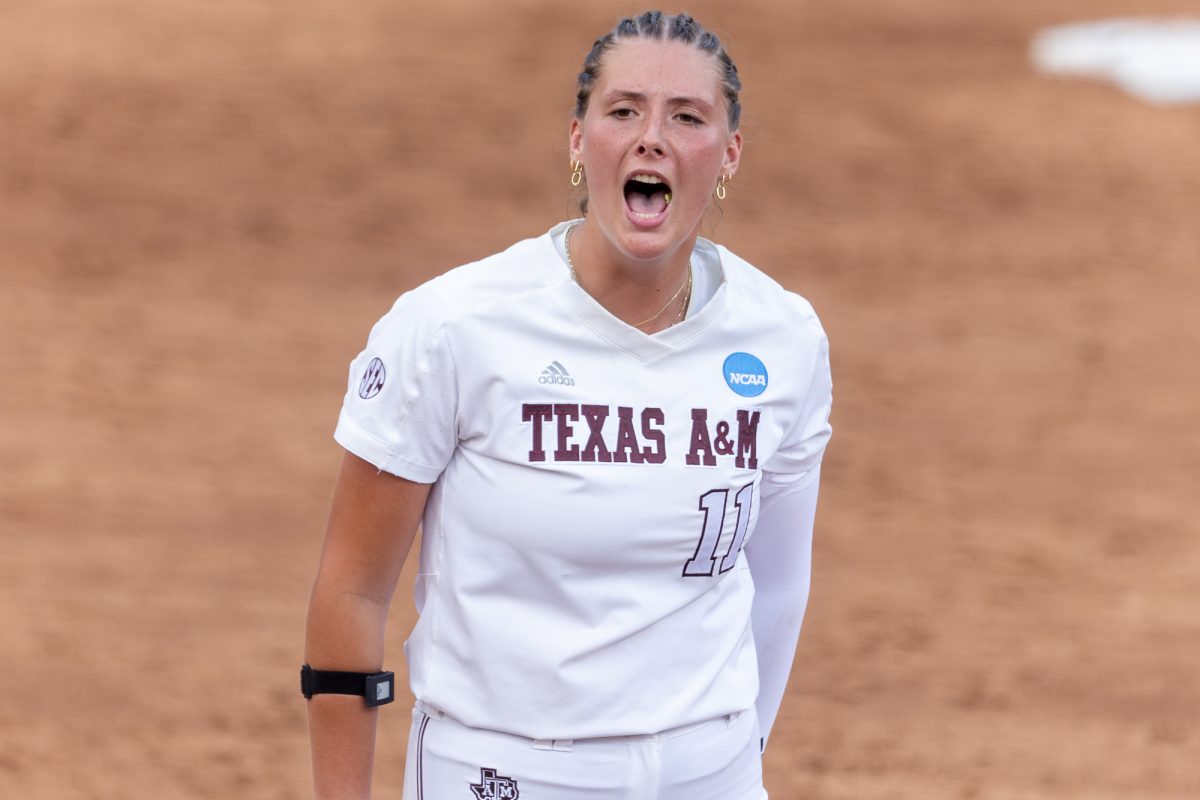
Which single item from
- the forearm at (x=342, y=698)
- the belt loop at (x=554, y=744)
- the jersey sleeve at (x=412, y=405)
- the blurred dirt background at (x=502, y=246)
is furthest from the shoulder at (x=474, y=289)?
the blurred dirt background at (x=502, y=246)

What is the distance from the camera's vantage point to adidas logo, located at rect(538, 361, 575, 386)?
8.70ft

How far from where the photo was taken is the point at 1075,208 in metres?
12.3

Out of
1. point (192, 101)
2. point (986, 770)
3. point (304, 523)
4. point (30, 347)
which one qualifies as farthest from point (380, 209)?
point (986, 770)

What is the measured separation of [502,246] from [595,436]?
8.79 m

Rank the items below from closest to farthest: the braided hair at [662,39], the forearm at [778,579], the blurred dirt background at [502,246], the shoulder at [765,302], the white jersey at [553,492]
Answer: the white jersey at [553,492] < the braided hair at [662,39] < the shoulder at [765,302] < the forearm at [778,579] < the blurred dirt background at [502,246]

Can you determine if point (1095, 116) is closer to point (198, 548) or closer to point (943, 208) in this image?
point (943, 208)

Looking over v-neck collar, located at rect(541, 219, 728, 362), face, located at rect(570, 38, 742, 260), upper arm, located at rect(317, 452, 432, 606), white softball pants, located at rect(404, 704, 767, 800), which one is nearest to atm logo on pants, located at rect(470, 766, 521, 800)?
white softball pants, located at rect(404, 704, 767, 800)

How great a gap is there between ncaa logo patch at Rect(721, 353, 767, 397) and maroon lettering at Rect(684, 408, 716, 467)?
0.10m

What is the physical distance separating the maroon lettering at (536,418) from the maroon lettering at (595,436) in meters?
0.06

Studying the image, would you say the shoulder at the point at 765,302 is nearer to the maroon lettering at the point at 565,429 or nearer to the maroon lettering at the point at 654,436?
the maroon lettering at the point at 654,436

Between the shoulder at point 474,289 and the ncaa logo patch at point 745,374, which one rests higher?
the shoulder at point 474,289

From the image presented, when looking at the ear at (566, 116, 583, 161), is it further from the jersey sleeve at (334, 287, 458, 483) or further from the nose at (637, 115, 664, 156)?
the jersey sleeve at (334, 287, 458, 483)

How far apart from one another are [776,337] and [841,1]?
12267 mm

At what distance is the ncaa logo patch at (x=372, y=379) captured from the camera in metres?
2.70
